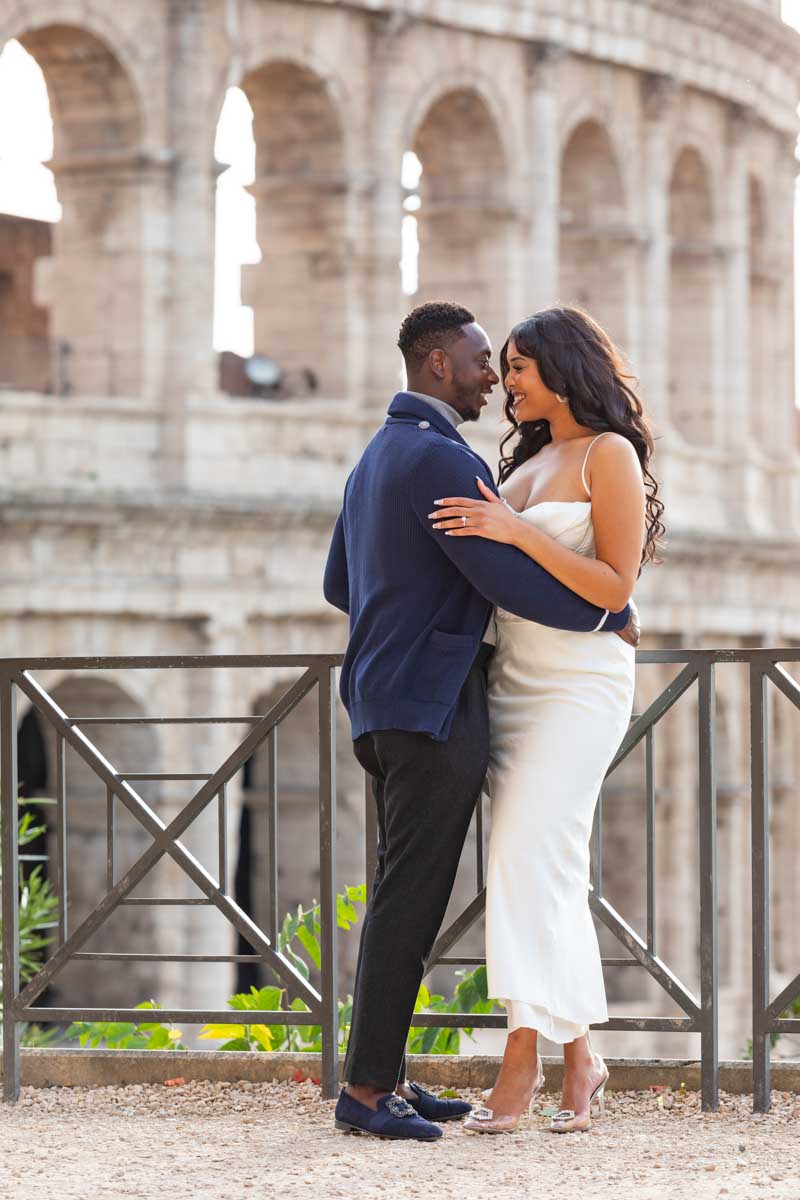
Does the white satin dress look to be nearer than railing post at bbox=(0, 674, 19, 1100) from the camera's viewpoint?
Yes

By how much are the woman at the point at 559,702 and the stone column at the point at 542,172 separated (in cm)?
A: 1895

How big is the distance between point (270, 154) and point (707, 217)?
6.83 meters

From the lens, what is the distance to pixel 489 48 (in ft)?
81.4

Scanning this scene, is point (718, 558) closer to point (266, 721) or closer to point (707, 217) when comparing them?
point (707, 217)

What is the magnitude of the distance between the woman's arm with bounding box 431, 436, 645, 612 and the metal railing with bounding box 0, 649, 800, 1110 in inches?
22.5

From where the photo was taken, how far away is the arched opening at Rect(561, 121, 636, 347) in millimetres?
26891

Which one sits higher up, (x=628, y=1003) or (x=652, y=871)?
(x=652, y=871)

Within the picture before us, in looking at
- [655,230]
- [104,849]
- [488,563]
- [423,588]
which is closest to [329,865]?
[423,588]

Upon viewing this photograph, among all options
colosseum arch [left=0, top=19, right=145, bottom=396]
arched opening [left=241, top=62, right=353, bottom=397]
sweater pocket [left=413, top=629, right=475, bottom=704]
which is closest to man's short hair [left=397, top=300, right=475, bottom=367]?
sweater pocket [left=413, top=629, right=475, bottom=704]

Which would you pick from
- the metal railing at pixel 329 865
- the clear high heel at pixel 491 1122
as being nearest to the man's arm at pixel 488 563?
the metal railing at pixel 329 865

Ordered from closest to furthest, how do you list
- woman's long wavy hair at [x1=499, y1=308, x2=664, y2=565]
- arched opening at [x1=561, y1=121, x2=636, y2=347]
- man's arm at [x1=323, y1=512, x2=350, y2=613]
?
woman's long wavy hair at [x1=499, y1=308, x2=664, y2=565], man's arm at [x1=323, y1=512, x2=350, y2=613], arched opening at [x1=561, y1=121, x2=636, y2=347]

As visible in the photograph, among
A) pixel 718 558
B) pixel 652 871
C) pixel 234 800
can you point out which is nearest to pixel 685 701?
pixel 718 558

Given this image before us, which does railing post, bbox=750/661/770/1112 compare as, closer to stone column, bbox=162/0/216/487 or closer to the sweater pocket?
the sweater pocket

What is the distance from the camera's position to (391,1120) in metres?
6.17
